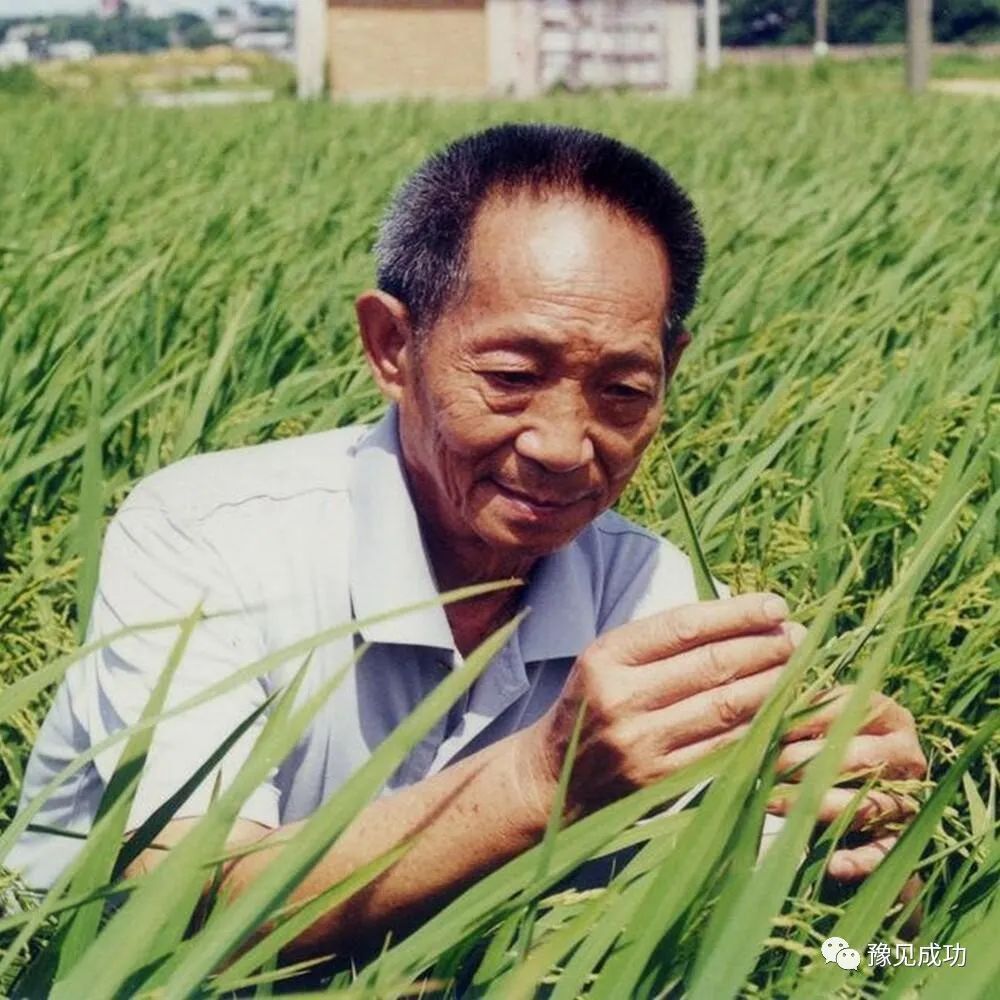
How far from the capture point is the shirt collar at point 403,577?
4.60ft

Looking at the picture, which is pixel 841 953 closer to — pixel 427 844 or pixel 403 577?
pixel 427 844

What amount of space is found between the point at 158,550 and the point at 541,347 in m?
0.29

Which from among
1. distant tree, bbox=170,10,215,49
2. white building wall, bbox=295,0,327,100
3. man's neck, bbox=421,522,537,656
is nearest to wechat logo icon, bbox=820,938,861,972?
man's neck, bbox=421,522,537,656

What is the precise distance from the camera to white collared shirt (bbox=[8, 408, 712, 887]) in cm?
135

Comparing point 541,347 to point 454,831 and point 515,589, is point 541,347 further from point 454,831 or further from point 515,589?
point 454,831

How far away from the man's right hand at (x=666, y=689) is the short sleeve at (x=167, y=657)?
0.85ft

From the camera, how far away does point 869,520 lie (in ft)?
5.99

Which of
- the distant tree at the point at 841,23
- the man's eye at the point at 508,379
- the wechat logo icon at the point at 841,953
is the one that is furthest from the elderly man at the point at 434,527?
the distant tree at the point at 841,23

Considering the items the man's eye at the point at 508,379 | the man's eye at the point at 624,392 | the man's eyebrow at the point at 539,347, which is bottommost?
the man's eye at the point at 624,392

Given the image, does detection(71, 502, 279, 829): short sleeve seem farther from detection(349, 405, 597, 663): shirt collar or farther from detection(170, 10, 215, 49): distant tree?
detection(170, 10, 215, 49): distant tree

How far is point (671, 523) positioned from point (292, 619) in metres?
0.47

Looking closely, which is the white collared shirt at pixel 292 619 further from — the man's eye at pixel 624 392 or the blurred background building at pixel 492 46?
the blurred background building at pixel 492 46

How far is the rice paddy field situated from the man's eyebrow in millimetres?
195

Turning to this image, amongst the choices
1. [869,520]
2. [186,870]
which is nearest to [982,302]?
[869,520]
